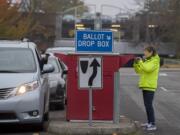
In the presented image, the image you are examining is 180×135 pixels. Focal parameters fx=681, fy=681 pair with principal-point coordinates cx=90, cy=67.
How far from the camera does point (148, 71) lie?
1359 centimetres

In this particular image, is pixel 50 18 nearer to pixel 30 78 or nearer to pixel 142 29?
pixel 142 29

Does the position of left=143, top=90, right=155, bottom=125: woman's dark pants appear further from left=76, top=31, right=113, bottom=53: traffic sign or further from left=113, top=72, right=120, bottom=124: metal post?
left=76, top=31, right=113, bottom=53: traffic sign

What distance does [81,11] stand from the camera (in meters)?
112

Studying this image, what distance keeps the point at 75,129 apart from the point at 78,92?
1063mm

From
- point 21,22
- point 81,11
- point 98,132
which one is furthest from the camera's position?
point 81,11

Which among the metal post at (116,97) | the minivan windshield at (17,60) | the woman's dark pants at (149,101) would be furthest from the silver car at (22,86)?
the woman's dark pants at (149,101)

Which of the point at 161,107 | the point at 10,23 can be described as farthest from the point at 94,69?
the point at 10,23

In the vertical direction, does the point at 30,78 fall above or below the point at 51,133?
above

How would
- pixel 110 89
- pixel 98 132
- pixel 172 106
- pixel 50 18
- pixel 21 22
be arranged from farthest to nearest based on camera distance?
pixel 50 18
pixel 21 22
pixel 172 106
pixel 110 89
pixel 98 132

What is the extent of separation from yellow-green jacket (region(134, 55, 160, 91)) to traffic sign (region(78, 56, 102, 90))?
93 cm

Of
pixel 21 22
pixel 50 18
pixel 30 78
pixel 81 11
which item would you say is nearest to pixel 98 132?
pixel 30 78

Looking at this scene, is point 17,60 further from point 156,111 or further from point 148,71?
point 156,111

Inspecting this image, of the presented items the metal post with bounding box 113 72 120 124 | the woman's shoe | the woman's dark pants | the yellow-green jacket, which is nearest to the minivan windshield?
the metal post with bounding box 113 72 120 124

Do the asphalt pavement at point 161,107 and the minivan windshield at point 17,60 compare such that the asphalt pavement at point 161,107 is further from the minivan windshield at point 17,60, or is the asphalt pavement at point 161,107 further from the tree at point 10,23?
the tree at point 10,23
